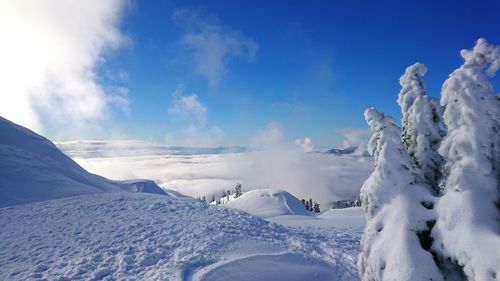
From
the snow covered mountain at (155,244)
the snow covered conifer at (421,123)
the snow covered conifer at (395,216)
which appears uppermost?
the snow covered conifer at (421,123)

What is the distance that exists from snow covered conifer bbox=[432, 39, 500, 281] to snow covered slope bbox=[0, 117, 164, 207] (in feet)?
80.9

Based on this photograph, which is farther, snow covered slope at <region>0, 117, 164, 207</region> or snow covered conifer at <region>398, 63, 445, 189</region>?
snow covered slope at <region>0, 117, 164, 207</region>

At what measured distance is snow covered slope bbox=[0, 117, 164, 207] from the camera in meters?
24.8

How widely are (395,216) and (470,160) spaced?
1.46 m

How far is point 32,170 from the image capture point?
28609 millimetres

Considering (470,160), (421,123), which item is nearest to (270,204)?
(421,123)

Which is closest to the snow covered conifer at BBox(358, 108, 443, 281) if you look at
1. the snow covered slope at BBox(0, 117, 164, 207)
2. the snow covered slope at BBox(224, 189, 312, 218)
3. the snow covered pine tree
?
the snow covered pine tree

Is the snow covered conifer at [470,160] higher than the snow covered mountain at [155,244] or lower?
higher

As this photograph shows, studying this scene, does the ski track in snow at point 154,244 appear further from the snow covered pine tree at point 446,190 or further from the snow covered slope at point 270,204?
the snow covered slope at point 270,204

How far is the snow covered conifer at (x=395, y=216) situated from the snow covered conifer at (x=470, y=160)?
32 centimetres

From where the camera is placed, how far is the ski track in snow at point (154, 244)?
12758 mm

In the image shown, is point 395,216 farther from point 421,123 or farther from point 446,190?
point 421,123

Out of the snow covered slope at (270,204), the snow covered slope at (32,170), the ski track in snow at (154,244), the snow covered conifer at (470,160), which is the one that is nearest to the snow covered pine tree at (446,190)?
the snow covered conifer at (470,160)

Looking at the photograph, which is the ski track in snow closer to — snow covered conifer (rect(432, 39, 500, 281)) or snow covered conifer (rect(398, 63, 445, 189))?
snow covered conifer (rect(398, 63, 445, 189))
